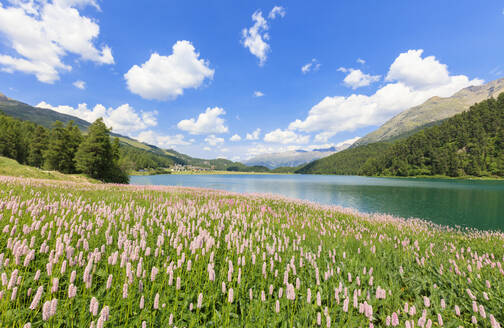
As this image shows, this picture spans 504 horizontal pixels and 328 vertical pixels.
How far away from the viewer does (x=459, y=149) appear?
14688 cm

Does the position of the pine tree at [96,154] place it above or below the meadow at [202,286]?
above

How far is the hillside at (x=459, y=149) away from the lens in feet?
427

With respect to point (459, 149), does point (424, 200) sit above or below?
below

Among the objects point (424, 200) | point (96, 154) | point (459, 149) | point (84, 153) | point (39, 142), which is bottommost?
point (424, 200)

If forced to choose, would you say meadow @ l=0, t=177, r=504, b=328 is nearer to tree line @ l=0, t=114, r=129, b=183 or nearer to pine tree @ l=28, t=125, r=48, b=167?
tree line @ l=0, t=114, r=129, b=183

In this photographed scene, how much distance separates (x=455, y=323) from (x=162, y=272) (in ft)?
15.1

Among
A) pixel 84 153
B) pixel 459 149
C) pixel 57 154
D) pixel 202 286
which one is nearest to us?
pixel 202 286

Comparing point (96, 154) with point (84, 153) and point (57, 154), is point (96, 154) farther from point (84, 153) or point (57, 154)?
point (57, 154)

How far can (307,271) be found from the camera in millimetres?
4305

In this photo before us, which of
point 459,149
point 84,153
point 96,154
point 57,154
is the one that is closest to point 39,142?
point 57,154

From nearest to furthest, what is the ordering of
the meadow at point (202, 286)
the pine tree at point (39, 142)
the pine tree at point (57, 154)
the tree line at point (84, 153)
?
the meadow at point (202, 286) < the tree line at point (84, 153) < the pine tree at point (57, 154) < the pine tree at point (39, 142)

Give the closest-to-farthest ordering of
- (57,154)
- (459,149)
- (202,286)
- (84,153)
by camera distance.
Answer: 1. (202,286)
2. (84,153)
3. (57,154)
4. (459,149)

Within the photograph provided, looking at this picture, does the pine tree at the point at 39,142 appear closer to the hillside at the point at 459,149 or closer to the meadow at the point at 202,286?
the meadow at the point at 202,286

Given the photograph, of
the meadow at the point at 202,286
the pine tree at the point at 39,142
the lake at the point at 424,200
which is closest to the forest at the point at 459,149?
the lake at the point at 424,200
